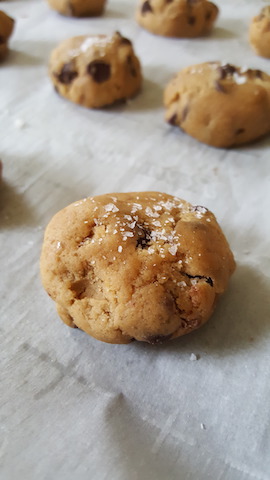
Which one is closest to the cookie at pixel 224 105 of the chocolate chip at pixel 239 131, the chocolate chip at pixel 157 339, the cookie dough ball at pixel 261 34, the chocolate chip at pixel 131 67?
the chocolate chip at pixel 239 131

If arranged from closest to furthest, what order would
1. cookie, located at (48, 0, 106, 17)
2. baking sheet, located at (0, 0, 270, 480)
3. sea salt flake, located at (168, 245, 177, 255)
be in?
baking sheet, located at (0, 0, 270, 480), sea salt flake, located at (168, 245, 177, 255), cookie, located at (48, 0, 106, 17)

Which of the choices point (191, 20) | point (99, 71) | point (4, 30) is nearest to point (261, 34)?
point (191, 20)

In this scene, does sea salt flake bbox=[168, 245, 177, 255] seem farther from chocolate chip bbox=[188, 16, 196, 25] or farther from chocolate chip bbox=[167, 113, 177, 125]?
chocolate chip bbox=[188, 16, 196, 25]

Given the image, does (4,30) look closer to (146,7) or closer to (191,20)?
(146,7)

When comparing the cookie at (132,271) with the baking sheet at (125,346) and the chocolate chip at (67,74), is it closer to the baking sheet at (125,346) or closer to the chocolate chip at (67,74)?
the baking sheet at (125,346)

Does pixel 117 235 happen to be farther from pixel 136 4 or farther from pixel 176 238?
pixel 136 4

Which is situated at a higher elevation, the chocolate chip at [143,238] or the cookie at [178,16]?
the cookie at [178,16]

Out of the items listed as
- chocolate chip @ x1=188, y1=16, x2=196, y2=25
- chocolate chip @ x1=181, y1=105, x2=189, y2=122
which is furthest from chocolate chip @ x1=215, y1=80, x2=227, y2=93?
chocolate chip @ x1=188, y1=16, x2=196, y2=25
